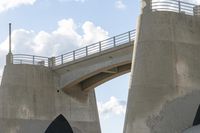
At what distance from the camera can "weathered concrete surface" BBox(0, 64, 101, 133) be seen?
175 feet

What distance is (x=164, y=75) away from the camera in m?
37.8

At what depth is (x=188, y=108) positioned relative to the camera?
38.3m

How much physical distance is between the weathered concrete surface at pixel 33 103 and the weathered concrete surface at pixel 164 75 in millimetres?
18236

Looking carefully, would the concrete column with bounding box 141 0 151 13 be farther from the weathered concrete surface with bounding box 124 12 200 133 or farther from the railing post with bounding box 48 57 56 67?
the railing post with bounding box 48 57 56 67

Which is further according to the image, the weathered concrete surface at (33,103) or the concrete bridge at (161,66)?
the weathered concrete surface at (33,103)

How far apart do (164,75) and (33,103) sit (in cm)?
2049

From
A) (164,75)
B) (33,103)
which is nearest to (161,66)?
(164,75)

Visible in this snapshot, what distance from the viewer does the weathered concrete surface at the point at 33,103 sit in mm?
53406

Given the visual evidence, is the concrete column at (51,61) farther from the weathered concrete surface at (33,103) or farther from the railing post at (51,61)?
the weathered concrete surface at (33,103)

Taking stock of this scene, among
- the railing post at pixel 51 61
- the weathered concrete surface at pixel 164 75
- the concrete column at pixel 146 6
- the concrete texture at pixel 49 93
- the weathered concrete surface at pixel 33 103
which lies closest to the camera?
the weathered concrete surface at pixel 164 75

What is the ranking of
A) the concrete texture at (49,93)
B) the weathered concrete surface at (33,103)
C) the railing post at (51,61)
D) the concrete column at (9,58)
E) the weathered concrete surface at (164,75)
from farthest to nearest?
the railing post at (51,61)
the concrete column at (9,58)
the weathered concrete surface at (33,103)
the concrete texture at (49,93)
the weathered concrete surface at (164,75)

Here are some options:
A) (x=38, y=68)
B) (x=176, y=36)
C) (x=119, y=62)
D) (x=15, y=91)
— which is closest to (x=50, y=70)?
(x=38, y=68)

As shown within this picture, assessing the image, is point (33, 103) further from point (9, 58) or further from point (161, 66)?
point (161, 66)

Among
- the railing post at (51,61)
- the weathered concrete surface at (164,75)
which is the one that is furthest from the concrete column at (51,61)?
the weathered concrete surface at (164,75)
